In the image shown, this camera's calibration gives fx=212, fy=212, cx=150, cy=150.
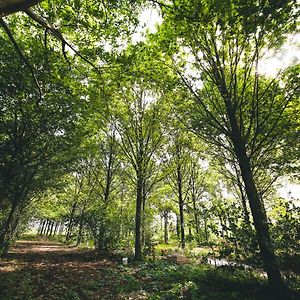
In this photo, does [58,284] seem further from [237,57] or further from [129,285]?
[237,57]

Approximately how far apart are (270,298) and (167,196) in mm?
21060

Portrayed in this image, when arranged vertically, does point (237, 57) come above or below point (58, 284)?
above

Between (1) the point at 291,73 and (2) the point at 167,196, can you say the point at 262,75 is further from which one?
(2) the point at 167,196

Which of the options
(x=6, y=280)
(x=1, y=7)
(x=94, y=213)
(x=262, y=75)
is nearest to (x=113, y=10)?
(x=1, y=7)

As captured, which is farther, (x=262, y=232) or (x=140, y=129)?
(x=140, y=129)

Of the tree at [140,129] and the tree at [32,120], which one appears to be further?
the tree at [140,129]

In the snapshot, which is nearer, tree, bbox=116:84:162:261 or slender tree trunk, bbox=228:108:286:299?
slender tree trunk, bbox=228:108:286:299

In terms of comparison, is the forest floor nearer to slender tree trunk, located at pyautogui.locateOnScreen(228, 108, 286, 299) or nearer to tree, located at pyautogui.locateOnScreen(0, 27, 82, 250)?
slender tree trunk, located at pyautogui.locateOnScreen(228, 108, 286, 299)

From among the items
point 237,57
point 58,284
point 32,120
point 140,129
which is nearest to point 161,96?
point 140,129

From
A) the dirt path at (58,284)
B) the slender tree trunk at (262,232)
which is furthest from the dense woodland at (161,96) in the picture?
the dirt path at (58,284)

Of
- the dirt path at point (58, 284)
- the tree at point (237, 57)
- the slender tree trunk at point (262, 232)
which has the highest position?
the tree at point (237, 57)

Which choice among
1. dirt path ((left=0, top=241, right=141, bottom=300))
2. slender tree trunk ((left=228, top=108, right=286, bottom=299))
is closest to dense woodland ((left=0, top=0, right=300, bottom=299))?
slender tree trunk ((left=228, top=108, right=286, bottom=299))

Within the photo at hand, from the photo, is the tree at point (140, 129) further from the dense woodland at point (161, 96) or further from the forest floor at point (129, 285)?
the forest floor at point (129, 285)

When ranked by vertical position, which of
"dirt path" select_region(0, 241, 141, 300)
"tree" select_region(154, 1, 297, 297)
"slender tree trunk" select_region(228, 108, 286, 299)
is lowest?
"dirt path" select_region(0, 241, 141, 300)
